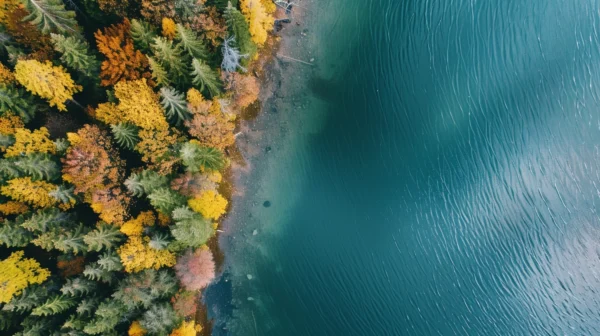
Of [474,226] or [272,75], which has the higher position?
[272,75]

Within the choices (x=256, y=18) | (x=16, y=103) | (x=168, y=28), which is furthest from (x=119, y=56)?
(x=256, y=18)

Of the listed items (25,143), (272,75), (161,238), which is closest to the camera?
(25,143)

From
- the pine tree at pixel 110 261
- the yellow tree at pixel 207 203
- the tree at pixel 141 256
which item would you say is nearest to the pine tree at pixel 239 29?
the yellow tree at pixel 207 203

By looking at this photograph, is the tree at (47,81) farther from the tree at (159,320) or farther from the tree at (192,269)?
the tree at (159,320)

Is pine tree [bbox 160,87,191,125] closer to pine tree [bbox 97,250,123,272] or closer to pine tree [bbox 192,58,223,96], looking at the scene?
pine tree [bbox 192,58,223,96]

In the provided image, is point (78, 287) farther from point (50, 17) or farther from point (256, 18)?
point (256, 18)

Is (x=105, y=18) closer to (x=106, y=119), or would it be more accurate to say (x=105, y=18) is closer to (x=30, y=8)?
(x=30, y=8)

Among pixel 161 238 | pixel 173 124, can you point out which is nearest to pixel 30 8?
pixel 173 124
